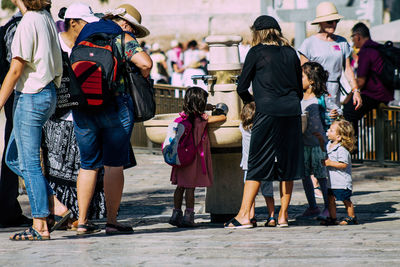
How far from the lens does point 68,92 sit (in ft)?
22.2

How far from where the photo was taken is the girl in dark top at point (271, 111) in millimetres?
7230

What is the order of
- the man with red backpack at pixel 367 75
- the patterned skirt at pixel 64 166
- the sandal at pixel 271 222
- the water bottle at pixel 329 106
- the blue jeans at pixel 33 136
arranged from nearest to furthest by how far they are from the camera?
the blue jeans at pixel 33 136
the sandal at pixel 271 222
the patterned skirt at pixel 64 166
the water bottle at pixel 329 106
the man with red backpack at pixel 367 75

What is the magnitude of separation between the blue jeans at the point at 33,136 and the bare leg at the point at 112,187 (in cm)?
51

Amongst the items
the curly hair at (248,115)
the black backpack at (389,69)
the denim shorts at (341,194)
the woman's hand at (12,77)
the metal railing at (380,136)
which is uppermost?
the woman's hand at (12,77)

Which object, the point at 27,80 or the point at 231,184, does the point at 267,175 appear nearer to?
the point at 231,184

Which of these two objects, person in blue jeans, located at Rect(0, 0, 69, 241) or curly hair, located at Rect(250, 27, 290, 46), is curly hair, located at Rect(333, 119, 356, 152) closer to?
curly hair, located at Rect(250, 27, 290, 46)

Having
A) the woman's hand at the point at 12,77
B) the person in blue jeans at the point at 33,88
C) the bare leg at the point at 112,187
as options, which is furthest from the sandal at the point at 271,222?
the woman's hand at the point at 12,77

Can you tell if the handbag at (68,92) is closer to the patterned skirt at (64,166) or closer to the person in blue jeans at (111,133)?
the person in blue jeans at (111,133)

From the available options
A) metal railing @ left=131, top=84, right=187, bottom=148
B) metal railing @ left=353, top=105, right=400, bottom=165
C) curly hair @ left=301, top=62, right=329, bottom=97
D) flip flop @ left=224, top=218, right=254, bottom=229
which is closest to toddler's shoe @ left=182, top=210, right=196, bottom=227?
flip flop @ left=224, top=218, right=254, bottom=229

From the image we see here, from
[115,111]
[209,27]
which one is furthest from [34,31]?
[209,27]

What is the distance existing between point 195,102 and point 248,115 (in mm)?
444

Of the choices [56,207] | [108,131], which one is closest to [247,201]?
[108,131]

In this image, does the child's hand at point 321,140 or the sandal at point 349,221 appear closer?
the sandal at point 349,221

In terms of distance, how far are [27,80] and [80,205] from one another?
110 cm
